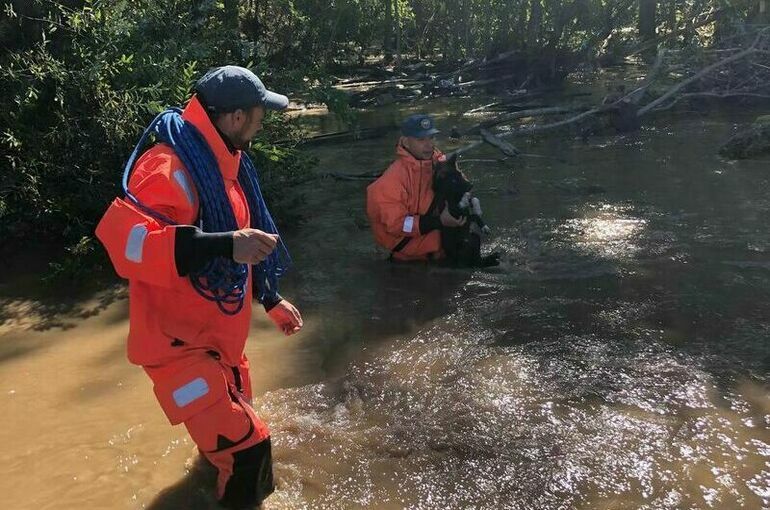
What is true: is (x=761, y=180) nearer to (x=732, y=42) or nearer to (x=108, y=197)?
(x=732, y=42)

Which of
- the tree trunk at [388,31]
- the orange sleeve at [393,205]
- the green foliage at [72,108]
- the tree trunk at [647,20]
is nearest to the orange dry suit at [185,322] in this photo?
the orange sleeve at [393,205]

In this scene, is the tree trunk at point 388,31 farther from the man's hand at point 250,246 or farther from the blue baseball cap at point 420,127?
the man's hand at point 250,246

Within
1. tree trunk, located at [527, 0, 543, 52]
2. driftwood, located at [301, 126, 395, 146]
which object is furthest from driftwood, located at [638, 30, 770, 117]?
tree trunk, located at [527, 0, 543, 52]

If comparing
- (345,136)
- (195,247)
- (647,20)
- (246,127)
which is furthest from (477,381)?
(647,20)

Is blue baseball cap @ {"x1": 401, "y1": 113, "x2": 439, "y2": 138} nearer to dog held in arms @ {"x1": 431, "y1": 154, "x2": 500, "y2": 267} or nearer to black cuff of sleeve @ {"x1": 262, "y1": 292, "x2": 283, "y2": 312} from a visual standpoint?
dog held in arms @ {"x1": 431, "y1": 154, "x2": 500, "y2": 267}

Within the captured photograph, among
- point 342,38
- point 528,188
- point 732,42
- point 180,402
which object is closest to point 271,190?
point 528,188

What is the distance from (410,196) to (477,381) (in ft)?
7.37

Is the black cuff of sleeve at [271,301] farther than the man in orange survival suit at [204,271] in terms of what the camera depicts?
Yes

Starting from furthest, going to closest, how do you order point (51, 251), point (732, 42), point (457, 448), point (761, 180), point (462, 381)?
point (732, 42) → point (761, 180) → point (51, 251) → point (462, 381) → point (457, 448)

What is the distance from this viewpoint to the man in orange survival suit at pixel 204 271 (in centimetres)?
262

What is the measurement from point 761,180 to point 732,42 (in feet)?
20.6

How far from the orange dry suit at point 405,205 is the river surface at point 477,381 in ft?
1.03

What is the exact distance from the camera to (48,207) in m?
6.23

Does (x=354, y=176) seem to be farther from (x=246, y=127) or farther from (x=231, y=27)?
(x=246, y=127)
